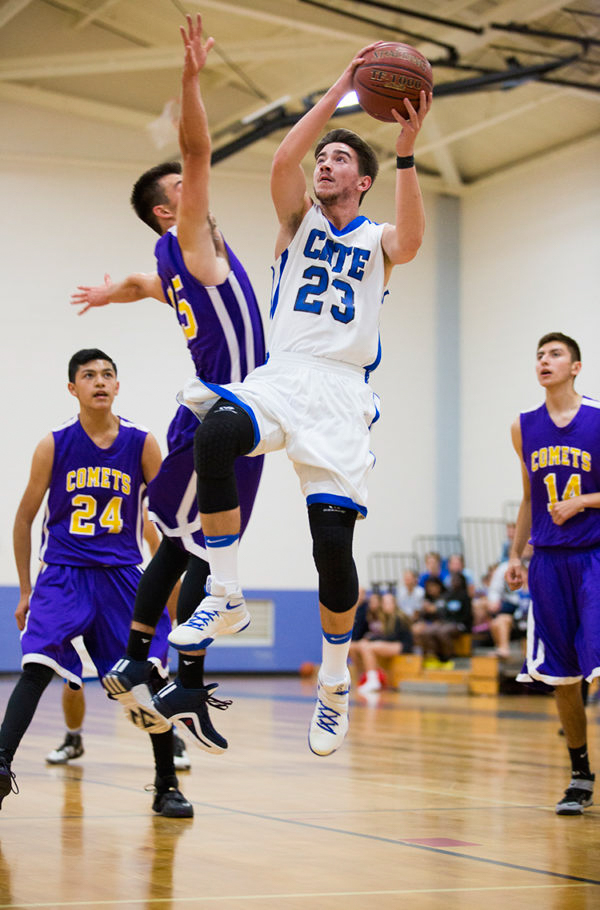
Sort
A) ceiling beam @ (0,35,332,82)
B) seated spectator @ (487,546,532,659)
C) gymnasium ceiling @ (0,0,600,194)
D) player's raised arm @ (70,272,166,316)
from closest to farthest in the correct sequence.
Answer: player's raised arm @ (70,272,166,316) → gymnasium ceiling @ (0,0,600,194) → seated spectator @ (487,546,532,659) → ceiling beam @ (0,35,332,82)

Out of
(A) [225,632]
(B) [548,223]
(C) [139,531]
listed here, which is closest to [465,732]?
(C) [139,531]

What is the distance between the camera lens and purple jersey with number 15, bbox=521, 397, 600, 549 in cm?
530

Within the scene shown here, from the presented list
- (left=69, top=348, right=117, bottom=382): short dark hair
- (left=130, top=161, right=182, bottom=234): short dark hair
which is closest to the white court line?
(left=130, top=161, right=182, bottom=234): short dark hair

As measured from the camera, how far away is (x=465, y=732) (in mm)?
8867

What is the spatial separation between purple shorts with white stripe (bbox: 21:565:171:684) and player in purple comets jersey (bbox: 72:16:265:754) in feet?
1.95

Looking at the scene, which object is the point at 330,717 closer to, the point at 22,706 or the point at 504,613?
the point at 22,706

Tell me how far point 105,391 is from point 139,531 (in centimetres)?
70

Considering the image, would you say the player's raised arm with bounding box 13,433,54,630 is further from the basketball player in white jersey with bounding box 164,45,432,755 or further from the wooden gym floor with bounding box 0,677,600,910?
the basketball player in white jersey with bounding box 164,45,432,755

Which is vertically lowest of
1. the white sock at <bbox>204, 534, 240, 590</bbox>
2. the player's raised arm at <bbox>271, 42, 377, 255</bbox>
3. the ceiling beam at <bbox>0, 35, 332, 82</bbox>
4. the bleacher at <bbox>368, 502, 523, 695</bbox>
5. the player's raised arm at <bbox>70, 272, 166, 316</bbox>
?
the bleacher at <bbox>368, 502, 523, 695</bbox>

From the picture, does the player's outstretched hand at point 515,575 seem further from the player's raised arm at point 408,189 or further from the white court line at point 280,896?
the white court line at point 280,896

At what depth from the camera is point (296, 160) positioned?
12.5 feet

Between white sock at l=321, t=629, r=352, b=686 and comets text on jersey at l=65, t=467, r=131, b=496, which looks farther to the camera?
comets text on jersey at l=65, t=467, r=131, b=496

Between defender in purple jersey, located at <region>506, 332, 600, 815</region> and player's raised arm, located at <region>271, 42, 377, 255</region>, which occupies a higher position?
player's raised arm, located at <region>271, 42, 377, 255</region>

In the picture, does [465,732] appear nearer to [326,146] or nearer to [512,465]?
[326,146]
